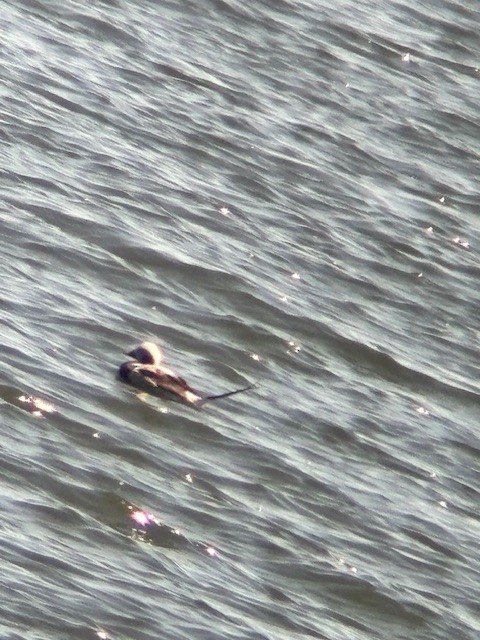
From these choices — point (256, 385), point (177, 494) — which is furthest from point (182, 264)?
point (177, 494)

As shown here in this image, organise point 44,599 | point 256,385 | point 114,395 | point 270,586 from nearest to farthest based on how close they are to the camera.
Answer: point 44,599, point 270,586, point 114,395, point 256,385

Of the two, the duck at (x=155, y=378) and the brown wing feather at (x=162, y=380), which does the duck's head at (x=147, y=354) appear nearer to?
the duck at (x=155, y=378)

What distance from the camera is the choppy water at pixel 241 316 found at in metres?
9.35

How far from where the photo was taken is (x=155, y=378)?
10727mm

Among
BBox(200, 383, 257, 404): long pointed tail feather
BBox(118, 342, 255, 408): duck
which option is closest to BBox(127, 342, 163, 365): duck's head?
BBox(118, 342, 255, 408): duck

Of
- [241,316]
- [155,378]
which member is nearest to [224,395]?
[155,378]

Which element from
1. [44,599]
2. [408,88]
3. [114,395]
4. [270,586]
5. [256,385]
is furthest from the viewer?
[408,88]

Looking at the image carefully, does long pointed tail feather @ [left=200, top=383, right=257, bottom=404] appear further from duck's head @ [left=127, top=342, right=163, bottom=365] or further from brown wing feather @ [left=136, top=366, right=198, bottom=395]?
duck's head @ [left=127, top=342, right=163, bottom=365]

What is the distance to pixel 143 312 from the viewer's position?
12.1 meters

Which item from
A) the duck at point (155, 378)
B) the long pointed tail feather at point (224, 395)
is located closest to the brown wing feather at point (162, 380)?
the duck at point (155, 378)

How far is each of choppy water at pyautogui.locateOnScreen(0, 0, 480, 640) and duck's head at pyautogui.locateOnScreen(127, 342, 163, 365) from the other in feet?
0.49

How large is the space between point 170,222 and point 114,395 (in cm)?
285

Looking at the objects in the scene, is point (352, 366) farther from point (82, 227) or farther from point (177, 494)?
point (177, 494)

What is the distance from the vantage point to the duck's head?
10.9 m
